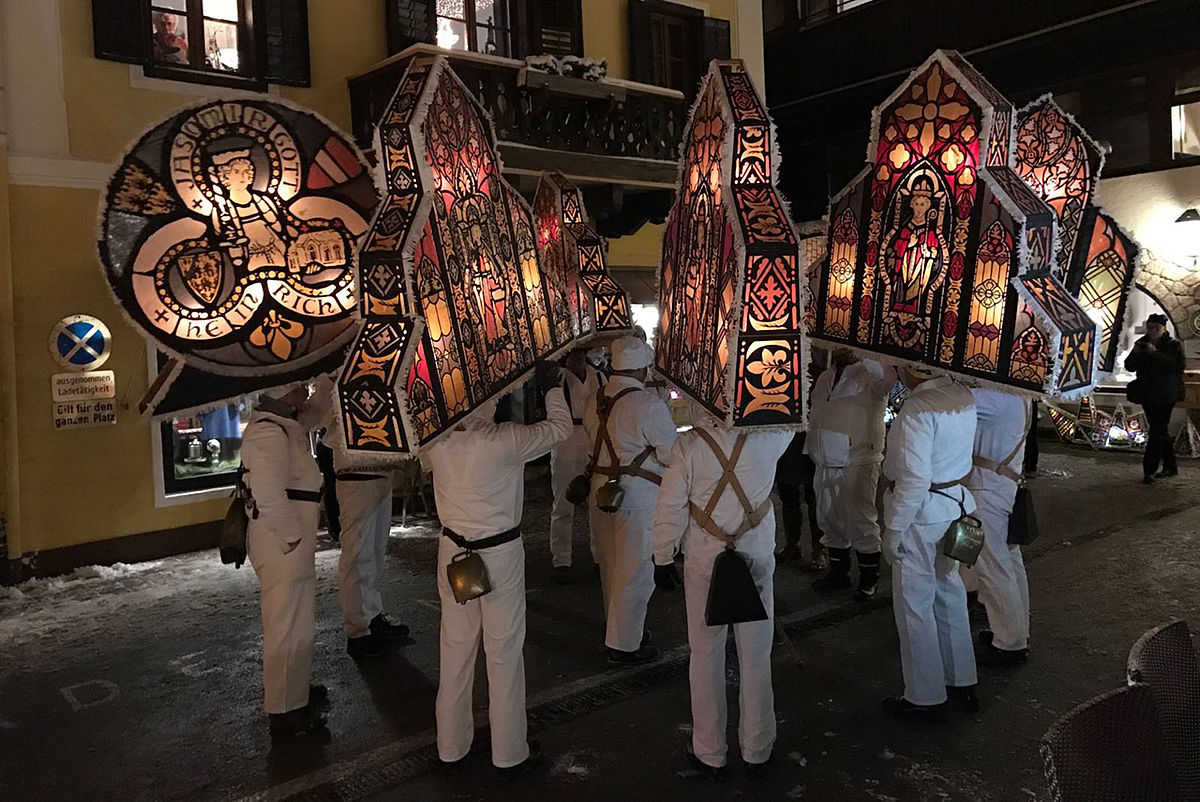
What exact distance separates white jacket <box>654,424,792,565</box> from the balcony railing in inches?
227

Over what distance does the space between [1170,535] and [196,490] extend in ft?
32.8

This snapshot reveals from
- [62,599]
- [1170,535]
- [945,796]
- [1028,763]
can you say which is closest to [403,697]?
[945,796]

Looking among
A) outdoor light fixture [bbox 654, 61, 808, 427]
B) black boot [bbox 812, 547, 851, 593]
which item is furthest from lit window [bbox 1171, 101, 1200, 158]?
outdoor light fixture [bbox 654, 61, 808, 427]

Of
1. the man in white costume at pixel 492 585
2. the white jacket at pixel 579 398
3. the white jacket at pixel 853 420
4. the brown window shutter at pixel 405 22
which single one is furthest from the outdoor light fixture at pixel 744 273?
the brown window shutter at pixel 405 22

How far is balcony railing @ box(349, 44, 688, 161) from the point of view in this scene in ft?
31.3

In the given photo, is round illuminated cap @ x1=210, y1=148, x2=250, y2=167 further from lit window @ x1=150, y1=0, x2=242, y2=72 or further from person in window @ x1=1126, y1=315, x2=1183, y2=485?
person in window @ x1=1126, y1=315, x2=1183, y2=485

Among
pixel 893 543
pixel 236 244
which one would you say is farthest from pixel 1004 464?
pixel 236 244

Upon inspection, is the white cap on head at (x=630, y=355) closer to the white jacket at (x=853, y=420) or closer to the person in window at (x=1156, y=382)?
the white jacket at (x=853, y=420)

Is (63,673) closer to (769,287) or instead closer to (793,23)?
(769,287)

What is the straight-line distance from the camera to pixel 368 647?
6.07 metres

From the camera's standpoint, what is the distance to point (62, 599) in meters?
7.74

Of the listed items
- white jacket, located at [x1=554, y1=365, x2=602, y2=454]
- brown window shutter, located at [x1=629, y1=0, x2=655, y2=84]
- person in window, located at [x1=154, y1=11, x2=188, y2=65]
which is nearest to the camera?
white jacket, located at [x1=554, y1=365, x2=602, y2=454]

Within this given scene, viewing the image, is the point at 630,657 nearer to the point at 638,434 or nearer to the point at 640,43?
the point at 638,434

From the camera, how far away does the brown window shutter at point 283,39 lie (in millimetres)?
9516
